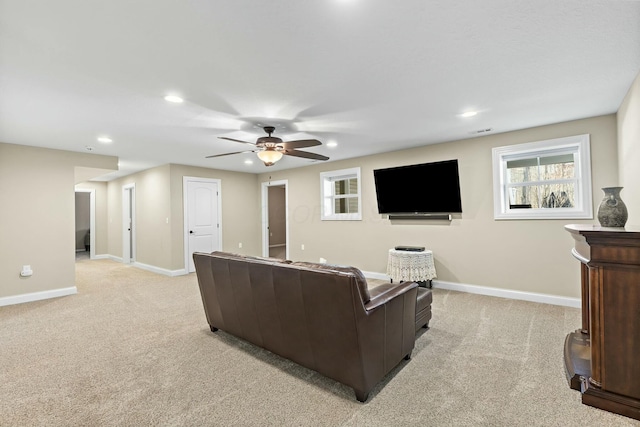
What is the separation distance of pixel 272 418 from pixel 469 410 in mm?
1268

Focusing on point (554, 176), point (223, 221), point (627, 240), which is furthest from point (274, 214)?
point (627, 240)

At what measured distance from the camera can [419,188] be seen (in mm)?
4945

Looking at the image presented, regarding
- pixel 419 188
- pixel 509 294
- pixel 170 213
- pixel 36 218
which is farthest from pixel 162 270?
pixel 509 294

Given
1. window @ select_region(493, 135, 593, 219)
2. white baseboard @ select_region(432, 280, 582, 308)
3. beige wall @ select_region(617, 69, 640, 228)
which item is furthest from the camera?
white baseboard @ select_region(432, 280, 582, 308)

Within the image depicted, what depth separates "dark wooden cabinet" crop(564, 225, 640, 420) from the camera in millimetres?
1863

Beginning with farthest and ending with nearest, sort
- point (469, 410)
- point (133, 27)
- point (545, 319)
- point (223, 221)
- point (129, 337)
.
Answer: point (223, 221) < point (545, 319) < point (129, 337) < point (469, 410) < point (133, 27)

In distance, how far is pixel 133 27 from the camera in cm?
180

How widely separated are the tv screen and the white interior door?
153 inches

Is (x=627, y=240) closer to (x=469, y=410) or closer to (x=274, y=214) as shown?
(x=469, y=410)

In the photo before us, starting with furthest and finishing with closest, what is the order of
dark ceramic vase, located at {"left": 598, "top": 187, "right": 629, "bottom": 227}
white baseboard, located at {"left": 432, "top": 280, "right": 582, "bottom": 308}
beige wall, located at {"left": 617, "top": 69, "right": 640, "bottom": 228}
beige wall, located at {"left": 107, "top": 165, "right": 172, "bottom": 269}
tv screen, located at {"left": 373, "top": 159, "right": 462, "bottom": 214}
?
beige wall, located at {"left": 107, "top": 165, "right": 172, "bottom": 269}, tv screen, located at {"left": 373, "top": 159, "right": 462, "bottom": 214}, white baseboard, located at {"left": 432, "top": 280, "right": 582, "bottom": 308}, beige wall, located at {"left": 617, "top": 69, "right": 640, "bottom": 228}, dark ceramic vase, located at {"left": 598, "top": 187, "right": 629, "bottom": 227}

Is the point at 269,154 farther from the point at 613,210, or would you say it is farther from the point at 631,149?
the point at 631,149

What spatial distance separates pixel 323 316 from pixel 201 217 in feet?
18.0

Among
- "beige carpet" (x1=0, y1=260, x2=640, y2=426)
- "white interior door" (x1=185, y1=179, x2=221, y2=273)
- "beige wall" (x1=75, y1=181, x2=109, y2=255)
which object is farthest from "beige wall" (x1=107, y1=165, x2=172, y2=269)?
"beige carpet" (x1=0, y1=260, x2=640, y2=426)

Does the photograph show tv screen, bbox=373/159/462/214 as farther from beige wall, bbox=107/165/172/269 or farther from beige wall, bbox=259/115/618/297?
beige wall, bbox=107/165/172/269
